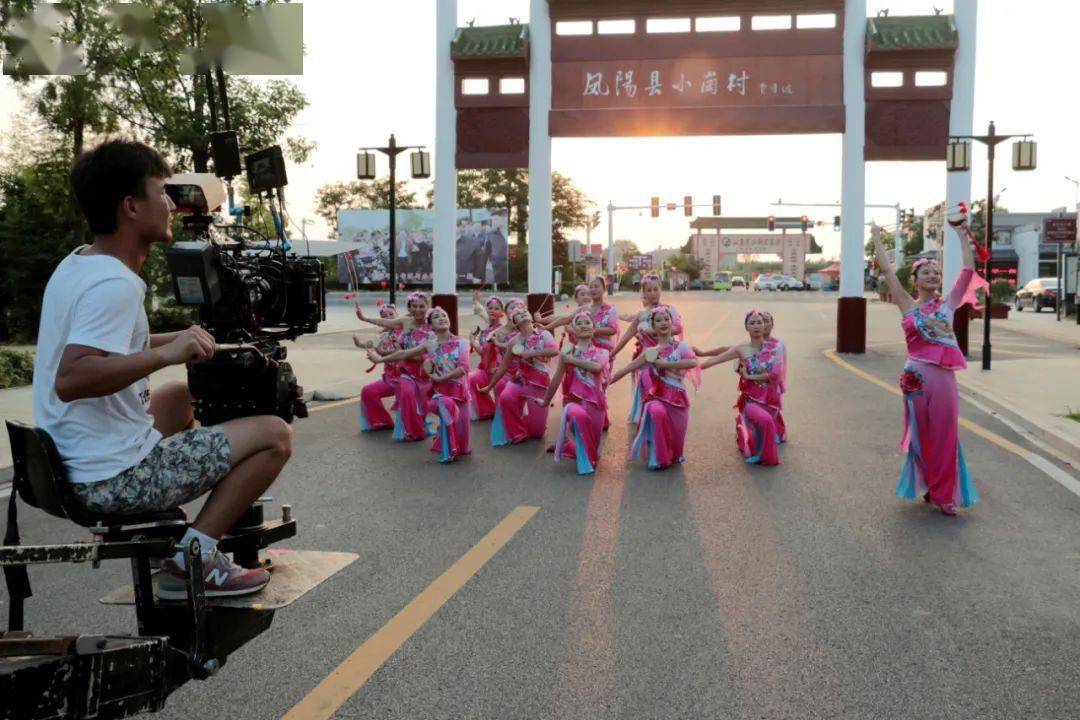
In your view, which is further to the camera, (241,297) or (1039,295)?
(1039,295)

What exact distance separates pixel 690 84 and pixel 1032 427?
11913mm

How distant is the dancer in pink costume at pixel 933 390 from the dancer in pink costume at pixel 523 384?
3.88 meters

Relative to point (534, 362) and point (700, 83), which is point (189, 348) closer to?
point (534, 362)

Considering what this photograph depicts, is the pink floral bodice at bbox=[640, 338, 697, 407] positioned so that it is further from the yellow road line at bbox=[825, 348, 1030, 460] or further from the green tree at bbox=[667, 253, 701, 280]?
the green tree at bbox=[667, 253, 701, 280]

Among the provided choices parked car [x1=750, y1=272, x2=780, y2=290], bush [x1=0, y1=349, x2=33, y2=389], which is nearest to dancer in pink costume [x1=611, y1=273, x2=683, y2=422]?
bush [x1=0, y1=349, x2=33, y2=389]

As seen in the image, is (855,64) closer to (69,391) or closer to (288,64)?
(288,64)

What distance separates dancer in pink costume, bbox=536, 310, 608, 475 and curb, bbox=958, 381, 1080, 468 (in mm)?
4355

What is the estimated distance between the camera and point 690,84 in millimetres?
20641

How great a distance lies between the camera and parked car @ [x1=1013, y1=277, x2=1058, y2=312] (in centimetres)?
4259

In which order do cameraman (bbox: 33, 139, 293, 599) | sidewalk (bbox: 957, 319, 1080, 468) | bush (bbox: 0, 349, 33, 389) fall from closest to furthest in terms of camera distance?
1. cameraman (bbox: 33, 139, 293, 599)
2. sidewalk (bbox: 957, 319, 1080, 468)
3. bush (bbox: 0, 349, 33, 389)

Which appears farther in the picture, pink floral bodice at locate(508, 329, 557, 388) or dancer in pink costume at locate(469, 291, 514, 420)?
dancer in pink costume at locate(469, 291, 514, 420)

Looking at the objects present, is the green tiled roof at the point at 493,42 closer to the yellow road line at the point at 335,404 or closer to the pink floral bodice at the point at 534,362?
the yellow road line at the point at 335,404

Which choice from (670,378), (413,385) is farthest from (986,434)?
(413,385)

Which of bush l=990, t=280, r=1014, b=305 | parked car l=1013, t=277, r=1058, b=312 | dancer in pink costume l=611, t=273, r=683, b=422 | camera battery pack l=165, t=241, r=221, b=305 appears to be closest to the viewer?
camera battery pack l=165, t=241, r=221, b=305
